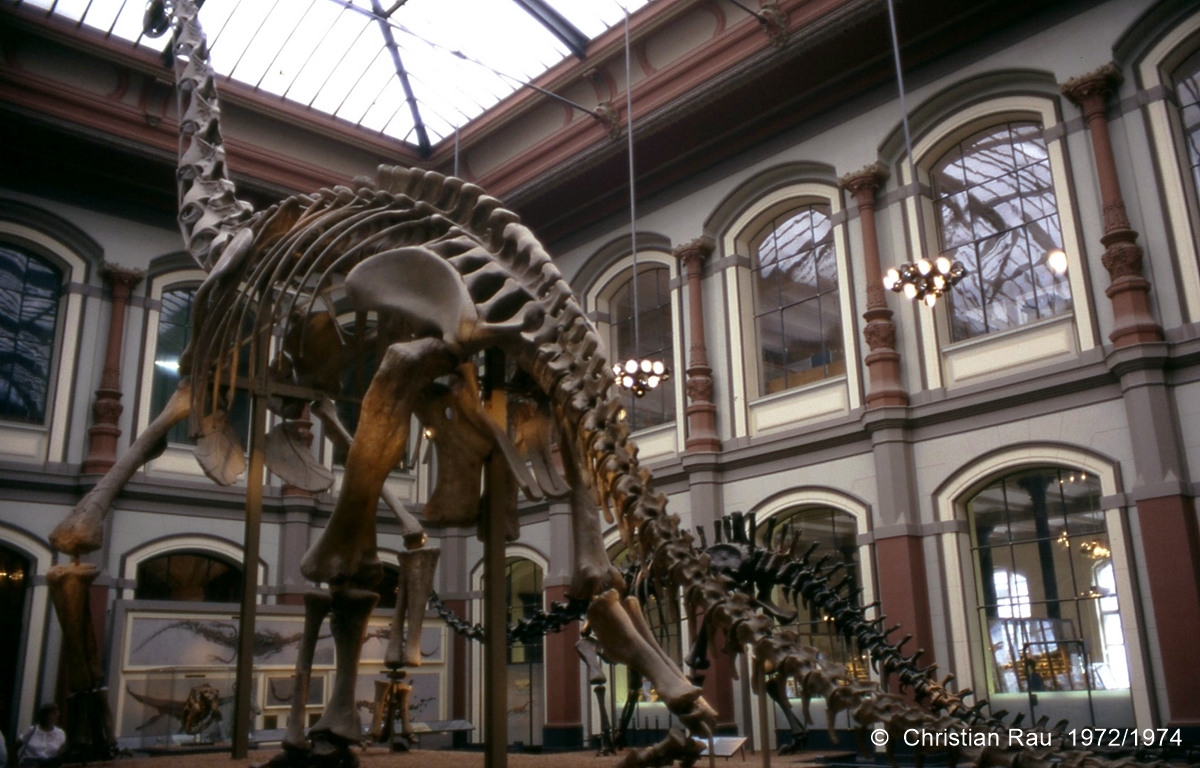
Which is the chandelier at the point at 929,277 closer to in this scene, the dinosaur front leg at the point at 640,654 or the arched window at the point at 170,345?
the dinosaur front leg at the point at 640,654

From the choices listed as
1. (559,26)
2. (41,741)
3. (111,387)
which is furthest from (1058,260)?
(111,387)

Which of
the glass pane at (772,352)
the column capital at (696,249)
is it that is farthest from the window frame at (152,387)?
the glass pane at (772,352)

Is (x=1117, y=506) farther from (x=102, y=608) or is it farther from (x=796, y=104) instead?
(x=102, y=608)

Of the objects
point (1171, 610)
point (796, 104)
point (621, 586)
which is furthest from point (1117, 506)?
point (621, 586)

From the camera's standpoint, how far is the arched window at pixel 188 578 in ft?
49.8

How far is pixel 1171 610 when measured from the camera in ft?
32.2

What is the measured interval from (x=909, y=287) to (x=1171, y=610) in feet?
13.4

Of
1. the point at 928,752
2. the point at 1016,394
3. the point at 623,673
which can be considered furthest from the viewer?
the point at 623,673

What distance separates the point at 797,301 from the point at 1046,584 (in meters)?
5.36

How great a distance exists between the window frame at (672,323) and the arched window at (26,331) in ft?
27.4

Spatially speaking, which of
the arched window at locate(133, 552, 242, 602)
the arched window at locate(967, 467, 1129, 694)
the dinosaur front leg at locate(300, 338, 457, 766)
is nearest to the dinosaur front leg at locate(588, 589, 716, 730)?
the dinosaur front leg at locate(300, 338, 457, 766)

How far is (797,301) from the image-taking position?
48.1 ft

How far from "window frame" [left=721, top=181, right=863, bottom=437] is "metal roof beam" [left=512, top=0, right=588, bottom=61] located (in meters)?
3.96

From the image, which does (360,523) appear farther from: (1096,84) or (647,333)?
(647,333)
